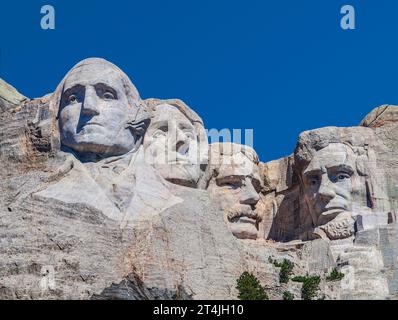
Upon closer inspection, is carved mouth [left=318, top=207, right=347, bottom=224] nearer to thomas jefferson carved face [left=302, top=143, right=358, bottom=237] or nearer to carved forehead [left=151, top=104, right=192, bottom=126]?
thomas jefferson carved face [left=302, top=143, right=358, bottom=237]

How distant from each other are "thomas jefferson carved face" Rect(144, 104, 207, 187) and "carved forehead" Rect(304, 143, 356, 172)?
249cm

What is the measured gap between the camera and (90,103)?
35062mm

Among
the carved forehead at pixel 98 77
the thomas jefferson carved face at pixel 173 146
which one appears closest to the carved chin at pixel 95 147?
the thomas jefferson carved face at pixel 173 146

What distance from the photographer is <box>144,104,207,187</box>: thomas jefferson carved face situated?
36.2 meters

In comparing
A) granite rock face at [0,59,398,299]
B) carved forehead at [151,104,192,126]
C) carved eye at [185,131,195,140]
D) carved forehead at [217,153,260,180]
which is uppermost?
carved forehead at [151,104,192,126]

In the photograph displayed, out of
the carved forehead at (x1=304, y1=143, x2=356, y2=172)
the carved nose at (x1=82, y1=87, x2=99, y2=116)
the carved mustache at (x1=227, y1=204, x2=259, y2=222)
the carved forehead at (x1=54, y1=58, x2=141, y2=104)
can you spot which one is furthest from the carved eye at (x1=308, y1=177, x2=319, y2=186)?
the carved nose at (x1=82, y1=87, x2=99, y2=116)

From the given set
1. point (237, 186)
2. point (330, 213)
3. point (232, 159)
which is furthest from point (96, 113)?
point (330, 213)

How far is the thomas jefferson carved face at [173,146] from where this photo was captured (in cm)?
3616

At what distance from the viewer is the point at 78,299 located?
1216 inches

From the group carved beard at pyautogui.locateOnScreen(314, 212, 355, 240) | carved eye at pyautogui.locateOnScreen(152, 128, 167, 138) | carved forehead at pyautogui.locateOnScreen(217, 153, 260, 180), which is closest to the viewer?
carved eye at pyautogui.locateOnScreen(152, 128, 167, 138)

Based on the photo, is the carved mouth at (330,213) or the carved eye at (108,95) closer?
the carved eye at (108,95)

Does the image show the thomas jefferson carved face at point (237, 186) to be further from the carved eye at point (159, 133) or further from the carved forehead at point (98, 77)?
the carved forehead at point (98, 77)

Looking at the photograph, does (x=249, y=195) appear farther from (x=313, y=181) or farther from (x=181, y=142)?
(x=181, y=142)
